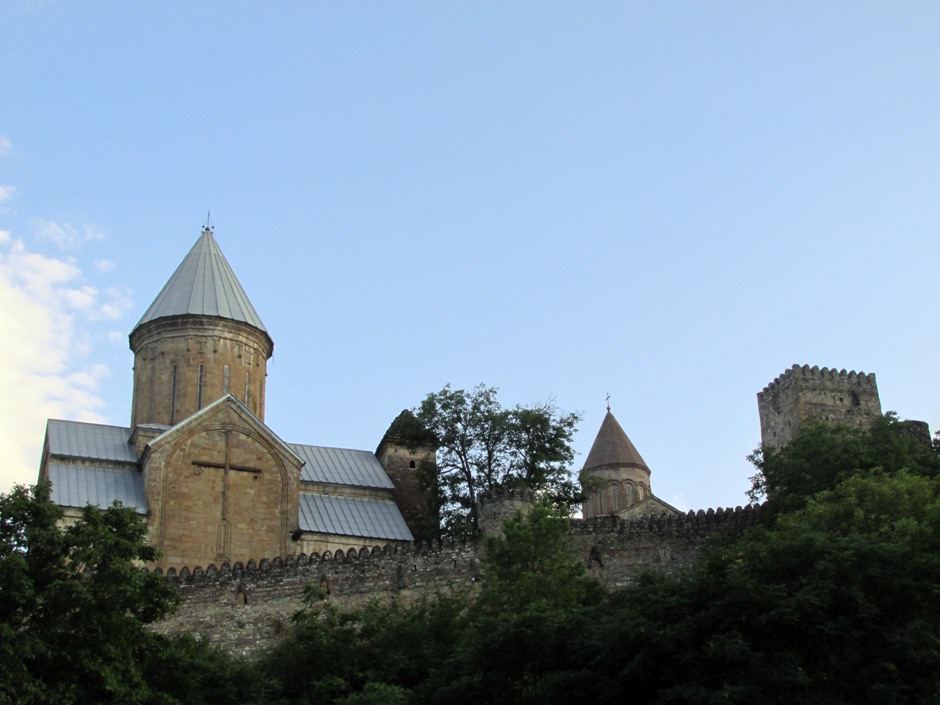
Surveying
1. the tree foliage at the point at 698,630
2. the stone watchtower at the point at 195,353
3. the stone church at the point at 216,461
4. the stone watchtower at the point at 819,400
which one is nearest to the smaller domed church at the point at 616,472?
the stone watchtower at the point at 819,400

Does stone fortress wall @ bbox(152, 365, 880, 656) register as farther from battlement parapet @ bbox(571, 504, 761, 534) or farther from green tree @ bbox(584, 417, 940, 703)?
green tree @ bbox(584, 417, 940, 703)

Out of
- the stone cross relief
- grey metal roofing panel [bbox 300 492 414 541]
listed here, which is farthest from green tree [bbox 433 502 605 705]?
grey metal roofing panel [bbox 300 492 414 541]

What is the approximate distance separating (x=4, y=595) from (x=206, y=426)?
1331 centimetres

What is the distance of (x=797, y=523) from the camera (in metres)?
20.8

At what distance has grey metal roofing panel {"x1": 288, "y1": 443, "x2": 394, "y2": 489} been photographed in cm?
3272

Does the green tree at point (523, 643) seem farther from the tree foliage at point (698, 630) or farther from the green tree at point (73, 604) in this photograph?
the green tree at point (73, 604)

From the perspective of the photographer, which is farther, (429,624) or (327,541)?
(327,541)

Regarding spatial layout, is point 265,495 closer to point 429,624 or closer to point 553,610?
point 429,624

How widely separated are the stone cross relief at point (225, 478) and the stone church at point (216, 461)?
2 centimetres

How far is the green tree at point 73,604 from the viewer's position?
1603 cm

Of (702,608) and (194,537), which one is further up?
(194,537)

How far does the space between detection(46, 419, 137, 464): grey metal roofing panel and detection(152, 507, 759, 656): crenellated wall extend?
7.01m

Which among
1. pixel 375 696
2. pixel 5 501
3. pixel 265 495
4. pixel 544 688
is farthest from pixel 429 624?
pixel 265 495

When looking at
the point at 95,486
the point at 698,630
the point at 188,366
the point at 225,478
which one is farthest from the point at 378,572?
the point at 188,366
